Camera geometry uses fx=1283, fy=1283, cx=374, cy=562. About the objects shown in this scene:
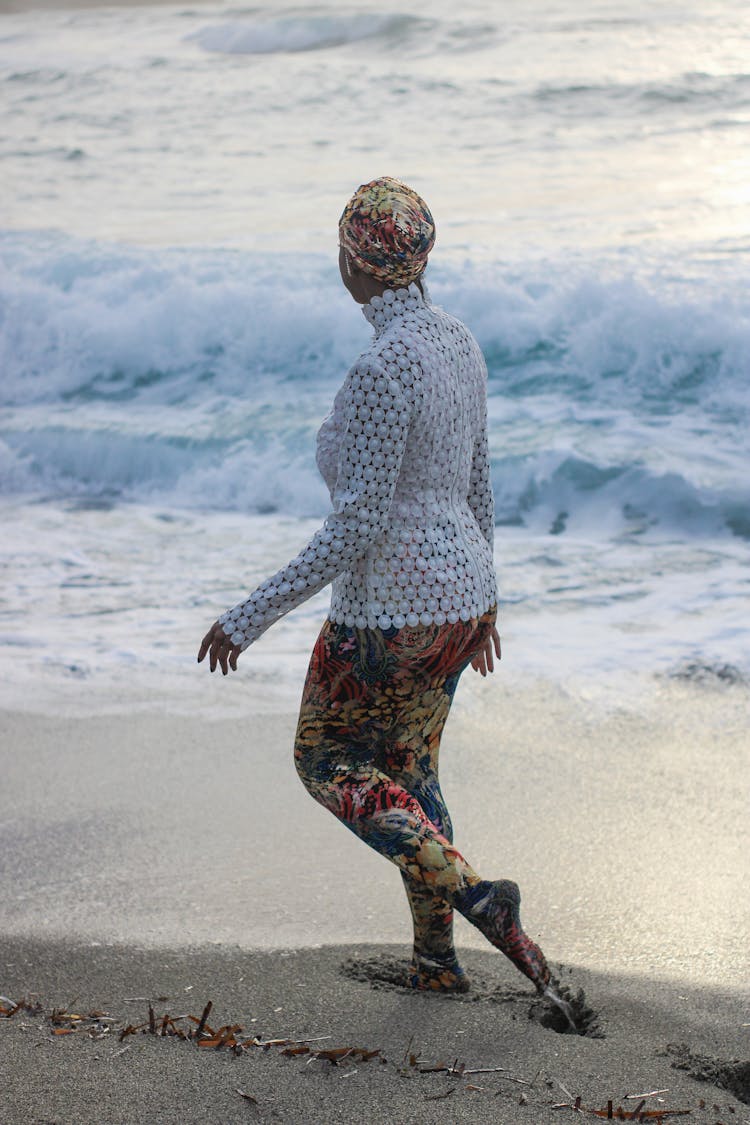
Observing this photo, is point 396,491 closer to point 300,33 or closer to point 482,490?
point 482,490

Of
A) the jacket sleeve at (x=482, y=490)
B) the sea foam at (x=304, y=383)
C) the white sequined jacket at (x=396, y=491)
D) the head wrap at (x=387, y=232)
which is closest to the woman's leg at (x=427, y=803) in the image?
the white sequined jacket at (x=396, y=491)

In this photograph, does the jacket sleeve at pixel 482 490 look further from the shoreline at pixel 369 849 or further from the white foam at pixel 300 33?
the white foam at pixel 300 33

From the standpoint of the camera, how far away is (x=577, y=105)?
63.0 feet

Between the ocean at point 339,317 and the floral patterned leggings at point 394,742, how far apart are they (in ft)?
7.85

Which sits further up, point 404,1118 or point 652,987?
point 404,1118

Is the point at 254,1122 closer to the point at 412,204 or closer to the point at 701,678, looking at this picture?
the point at 412,204

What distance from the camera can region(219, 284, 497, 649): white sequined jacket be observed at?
263 cm

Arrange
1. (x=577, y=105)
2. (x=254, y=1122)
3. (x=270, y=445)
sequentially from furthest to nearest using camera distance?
(x=577, y=105), (x=270, y=445), (x=254, y=1122)

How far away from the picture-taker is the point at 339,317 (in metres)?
12.4

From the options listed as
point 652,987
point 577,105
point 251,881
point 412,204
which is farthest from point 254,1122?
point 577,105

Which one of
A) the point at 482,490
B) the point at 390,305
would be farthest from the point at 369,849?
the point at 390,305

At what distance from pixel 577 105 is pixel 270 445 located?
11349mm

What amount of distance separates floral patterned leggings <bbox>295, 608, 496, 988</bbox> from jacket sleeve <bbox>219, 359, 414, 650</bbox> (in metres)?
0.19

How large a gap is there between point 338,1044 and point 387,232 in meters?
1.72
